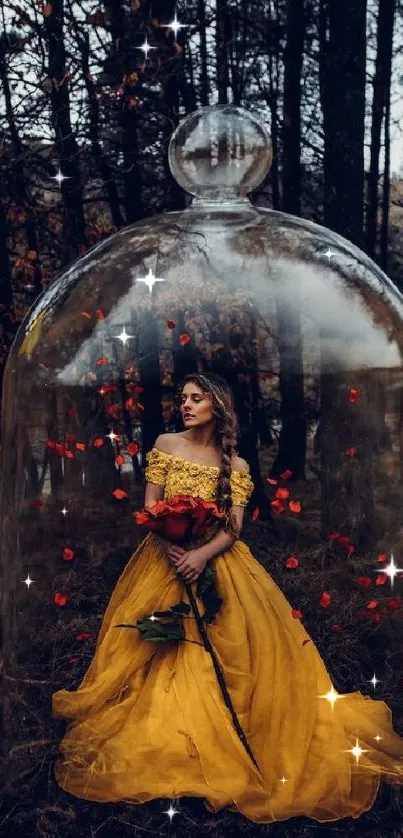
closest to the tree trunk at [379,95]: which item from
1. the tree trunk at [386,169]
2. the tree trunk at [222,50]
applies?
the tree trunk at [386,169]

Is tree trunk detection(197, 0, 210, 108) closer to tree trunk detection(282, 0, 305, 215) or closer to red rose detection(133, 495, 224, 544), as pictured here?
tree trunk detection(282, 0, 305, 215)

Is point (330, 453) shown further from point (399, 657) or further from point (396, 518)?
point (399, 657)

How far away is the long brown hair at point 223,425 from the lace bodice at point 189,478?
2 centimetres

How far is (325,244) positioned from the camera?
3176 mm

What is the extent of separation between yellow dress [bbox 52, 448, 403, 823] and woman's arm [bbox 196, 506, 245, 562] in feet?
0.11

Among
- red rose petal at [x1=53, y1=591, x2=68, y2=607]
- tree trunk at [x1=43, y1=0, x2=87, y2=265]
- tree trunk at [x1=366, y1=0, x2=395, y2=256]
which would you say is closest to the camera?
red rose petal at [x1=53, y1=591, x2=68, y2=607]

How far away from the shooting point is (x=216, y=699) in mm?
3076

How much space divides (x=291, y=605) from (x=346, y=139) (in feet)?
7.72

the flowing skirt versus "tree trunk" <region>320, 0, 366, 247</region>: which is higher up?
"tree trunk" <region>320, 0, 366, 247</region>

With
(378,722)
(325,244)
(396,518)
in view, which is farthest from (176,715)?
(325,244)

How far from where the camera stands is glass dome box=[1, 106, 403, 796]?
3.10m

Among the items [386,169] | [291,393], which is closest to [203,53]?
[386,169]

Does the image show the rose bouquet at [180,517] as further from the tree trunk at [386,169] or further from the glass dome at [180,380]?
the tree trunk at [386,169]

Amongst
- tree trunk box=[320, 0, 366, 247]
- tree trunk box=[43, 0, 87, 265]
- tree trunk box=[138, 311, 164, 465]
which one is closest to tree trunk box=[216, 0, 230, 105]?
tree trunk box=[320, 0, 366, 247]
